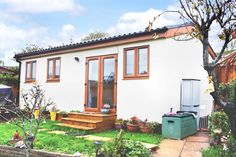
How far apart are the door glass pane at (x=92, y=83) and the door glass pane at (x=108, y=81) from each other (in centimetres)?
53

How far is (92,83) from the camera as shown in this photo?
42.3 ft

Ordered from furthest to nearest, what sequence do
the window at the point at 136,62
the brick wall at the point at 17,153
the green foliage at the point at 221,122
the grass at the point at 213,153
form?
the window at the point at 136,62, the brick wall at the point at 17,153, the green foliage at the point at 221,122, the grass at the point at 213,153

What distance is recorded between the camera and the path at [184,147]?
284 inches

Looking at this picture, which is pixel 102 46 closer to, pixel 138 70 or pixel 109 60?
pixel 109 60

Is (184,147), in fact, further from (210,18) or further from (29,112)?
(29,112)

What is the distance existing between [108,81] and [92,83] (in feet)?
3.38

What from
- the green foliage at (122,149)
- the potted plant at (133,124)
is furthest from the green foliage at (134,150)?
the potted plant at (133,124)

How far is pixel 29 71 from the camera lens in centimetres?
1675

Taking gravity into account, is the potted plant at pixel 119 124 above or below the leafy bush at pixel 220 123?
below

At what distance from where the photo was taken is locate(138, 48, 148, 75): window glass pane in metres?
11.0

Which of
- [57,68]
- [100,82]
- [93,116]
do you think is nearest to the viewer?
[93,116]

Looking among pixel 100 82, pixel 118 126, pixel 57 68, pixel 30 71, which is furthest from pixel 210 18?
pixel 30 71

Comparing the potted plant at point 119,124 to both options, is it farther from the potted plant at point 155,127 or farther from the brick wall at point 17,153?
the brick wall at point 17,153

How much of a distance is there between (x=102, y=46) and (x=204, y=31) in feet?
25.2
